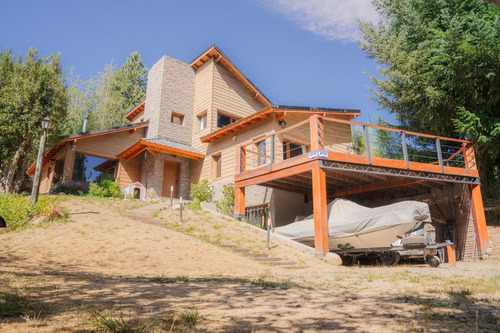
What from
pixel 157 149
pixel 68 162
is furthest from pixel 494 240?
pixel 68 162

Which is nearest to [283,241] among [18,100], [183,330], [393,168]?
[393,168]

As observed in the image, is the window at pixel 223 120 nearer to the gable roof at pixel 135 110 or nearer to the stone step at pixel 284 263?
the gable roof at pixel 135 110

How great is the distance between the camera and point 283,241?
430 inches

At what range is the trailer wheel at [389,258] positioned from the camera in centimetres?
1027

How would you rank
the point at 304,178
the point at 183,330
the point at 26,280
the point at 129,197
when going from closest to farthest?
the point at 183,330
the point at 26,280
the point at 304,178
the point at 129,197

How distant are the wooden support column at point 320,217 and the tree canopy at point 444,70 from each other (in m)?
6.86

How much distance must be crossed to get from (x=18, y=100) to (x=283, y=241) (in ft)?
43.5

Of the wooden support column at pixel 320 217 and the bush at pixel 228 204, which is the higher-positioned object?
the bush at pixel 228 204

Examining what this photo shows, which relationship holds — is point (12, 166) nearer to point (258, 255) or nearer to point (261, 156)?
point (261, 156)

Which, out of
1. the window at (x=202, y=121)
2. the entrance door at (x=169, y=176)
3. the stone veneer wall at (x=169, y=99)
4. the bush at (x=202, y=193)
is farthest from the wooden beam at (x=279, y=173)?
the stone veneer wall at (x=169, y=99)

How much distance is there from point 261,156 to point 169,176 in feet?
22.0

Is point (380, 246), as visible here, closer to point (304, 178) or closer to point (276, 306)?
point (304, 178)

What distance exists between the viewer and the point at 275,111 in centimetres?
1595

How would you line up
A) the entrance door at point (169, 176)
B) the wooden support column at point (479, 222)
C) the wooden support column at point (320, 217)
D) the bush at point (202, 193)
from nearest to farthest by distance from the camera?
the wooden support column at point (320, 217) → the wooden support column at point (479, 222) → the bush at point (202, 193) → the entrance door at point (169, 176)
